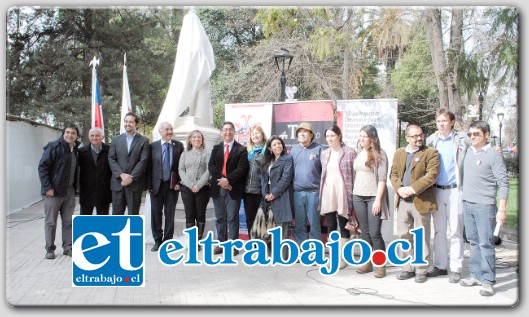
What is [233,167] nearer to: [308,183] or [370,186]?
[308,183]

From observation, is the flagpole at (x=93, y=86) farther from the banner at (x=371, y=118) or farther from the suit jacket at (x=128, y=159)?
the banner at (x=371, y=118)

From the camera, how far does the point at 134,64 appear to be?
21.7ft

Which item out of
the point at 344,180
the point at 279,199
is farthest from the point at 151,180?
the point at 344,180

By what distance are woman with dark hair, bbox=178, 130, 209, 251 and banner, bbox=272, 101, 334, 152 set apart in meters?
0.90

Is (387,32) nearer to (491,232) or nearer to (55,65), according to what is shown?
(491,232)

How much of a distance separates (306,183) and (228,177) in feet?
2.48

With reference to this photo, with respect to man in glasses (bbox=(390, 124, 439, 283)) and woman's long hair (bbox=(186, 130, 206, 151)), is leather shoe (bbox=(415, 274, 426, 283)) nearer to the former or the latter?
man in glasses (bbox=(390, 124, 439, 283))

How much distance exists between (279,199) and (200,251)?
1.08 meters

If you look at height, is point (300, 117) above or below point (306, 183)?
above

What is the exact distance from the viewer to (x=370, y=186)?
429 cm

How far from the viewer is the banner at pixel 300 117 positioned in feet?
17.0

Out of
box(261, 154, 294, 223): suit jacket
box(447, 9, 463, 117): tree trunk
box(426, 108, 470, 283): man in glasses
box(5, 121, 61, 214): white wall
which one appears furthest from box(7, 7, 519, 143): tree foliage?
→ box(261, 154, 294, 223): suit jacket

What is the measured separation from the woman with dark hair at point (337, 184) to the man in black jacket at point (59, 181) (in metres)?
2.33

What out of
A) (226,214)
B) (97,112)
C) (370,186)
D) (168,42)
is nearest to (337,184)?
(370,186)
